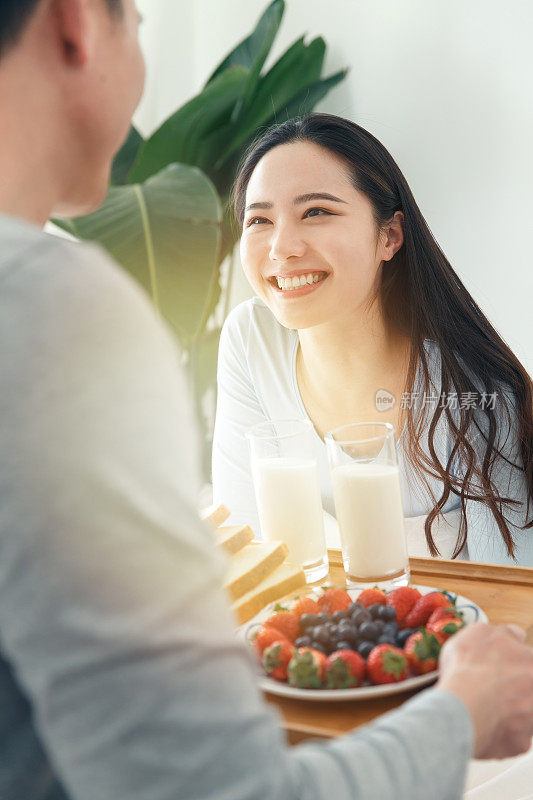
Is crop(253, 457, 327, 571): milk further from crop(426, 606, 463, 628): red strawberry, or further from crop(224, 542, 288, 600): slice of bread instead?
crop(426, 606, 463, 628): red strawberry

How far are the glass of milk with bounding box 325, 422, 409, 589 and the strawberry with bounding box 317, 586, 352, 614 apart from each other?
16 cm

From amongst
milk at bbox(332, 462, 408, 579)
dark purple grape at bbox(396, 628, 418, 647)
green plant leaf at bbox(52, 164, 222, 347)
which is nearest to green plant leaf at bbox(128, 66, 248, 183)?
green plant leaf at bbox(52, 164, 222, 347)

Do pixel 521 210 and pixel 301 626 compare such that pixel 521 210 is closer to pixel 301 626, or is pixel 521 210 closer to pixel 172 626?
pixel 301 626

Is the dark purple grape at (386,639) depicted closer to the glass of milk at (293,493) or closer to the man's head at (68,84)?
the glass of milk at (293,493)

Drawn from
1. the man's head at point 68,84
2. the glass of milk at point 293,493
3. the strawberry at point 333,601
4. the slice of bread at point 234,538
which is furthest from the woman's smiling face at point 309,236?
the man's head at point 68,84

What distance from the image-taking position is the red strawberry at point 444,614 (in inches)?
33.0

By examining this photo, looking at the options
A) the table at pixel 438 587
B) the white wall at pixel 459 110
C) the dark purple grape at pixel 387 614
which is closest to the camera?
the table at pixel 438 587

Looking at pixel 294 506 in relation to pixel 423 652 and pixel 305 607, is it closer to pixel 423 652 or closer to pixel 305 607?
pixel 305 607

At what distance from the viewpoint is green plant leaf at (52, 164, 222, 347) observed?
2455 millimetres

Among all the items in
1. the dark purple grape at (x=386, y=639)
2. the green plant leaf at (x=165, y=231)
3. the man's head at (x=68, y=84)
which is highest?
the green plant leaf at (x=165, y=231)

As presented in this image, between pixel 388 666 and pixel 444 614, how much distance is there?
12 centimetres

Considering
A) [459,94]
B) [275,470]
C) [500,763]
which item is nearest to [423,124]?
[459,94]

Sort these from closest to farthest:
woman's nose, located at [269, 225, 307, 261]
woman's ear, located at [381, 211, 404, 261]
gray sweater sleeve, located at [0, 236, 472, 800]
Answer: gray sweater sleeve, located at [0, 236, 472, 800] < woman's nose, located at [269, 225, 307, 261] < woman's ear, located at [381, 211, 404, 261]

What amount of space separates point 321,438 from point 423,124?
1490 mm
